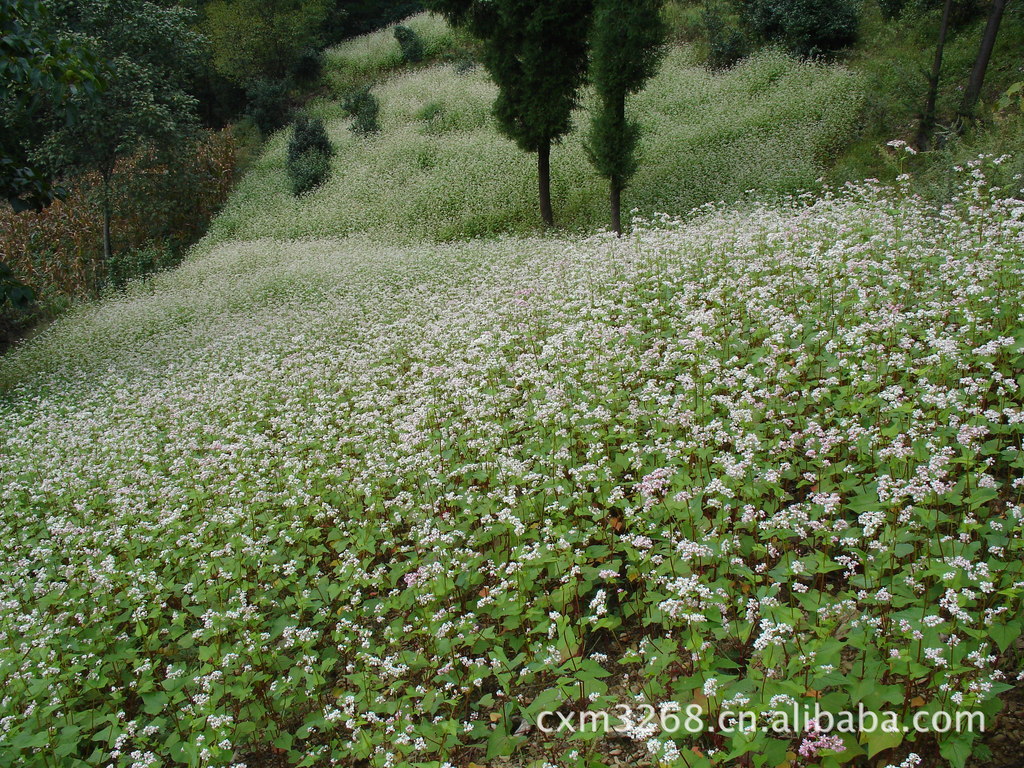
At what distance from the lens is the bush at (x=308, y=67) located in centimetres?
3809

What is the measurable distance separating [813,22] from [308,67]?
94.4 ft

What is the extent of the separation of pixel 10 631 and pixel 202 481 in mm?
1999

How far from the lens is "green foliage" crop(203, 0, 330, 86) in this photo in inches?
1383

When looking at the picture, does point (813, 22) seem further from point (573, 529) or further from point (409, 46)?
point (573, 529)

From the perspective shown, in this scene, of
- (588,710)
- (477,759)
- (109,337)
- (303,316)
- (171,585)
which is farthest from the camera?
(109,337)

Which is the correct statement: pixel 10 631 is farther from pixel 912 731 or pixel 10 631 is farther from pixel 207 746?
pixel 912 731

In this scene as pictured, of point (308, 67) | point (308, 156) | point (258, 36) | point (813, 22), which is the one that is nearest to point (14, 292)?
point (308, 156)

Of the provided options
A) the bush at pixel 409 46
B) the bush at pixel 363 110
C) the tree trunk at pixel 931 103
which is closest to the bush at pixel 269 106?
the bush at pixel 363 110

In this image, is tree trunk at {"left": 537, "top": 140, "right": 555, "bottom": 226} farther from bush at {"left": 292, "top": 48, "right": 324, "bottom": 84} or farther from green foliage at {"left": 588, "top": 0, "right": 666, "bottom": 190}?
bush at {"left": 292, "top": 48, "right": 324, "bottom": 84}

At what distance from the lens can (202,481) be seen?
641 centimetres

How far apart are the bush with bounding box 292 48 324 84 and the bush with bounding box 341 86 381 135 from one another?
22.6 feet

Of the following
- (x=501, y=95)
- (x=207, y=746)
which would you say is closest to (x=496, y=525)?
(x=207, y=746)

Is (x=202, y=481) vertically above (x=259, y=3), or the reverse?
(x=259, y=3)

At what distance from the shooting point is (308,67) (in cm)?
3875
